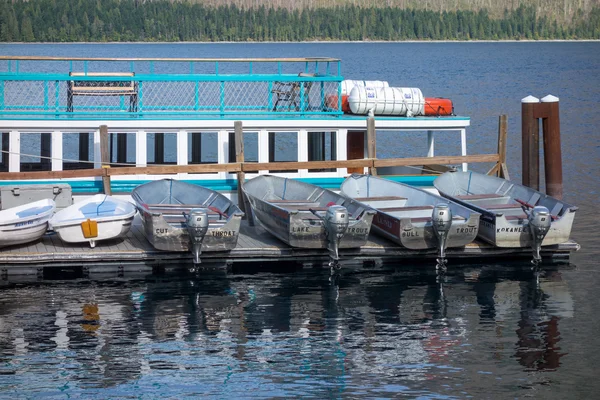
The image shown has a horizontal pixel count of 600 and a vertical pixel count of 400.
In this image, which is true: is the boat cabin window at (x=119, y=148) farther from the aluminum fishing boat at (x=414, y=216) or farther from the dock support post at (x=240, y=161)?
the aluminum fishing boat at (x=414, y=216)

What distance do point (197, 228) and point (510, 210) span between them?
858 cm

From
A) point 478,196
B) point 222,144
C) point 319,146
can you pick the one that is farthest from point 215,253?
point 478,196

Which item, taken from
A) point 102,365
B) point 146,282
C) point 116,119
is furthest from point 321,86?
point 102,365

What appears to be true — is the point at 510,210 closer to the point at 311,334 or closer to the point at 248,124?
the point at 248,124

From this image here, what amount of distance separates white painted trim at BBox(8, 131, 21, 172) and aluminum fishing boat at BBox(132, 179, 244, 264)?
136 inches

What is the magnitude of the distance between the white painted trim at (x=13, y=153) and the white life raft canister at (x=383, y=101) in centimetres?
993

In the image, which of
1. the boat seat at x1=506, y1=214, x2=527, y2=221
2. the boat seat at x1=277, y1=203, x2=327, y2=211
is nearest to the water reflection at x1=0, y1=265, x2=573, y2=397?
the boat seat at x1=506, y1=214, x2=527, y2=221

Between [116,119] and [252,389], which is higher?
[116,119]

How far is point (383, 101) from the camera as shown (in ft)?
90.8

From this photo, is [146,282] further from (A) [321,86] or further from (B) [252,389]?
(A) [321,86]

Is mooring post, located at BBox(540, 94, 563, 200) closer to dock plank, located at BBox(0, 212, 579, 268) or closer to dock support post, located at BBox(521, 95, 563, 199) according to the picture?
dock support post, located at BBox(521, 95, 563, 199)

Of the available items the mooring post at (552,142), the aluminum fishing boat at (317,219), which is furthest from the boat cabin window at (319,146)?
the mooring post at (552,142)

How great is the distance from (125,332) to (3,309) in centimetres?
313

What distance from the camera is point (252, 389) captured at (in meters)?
15.5
